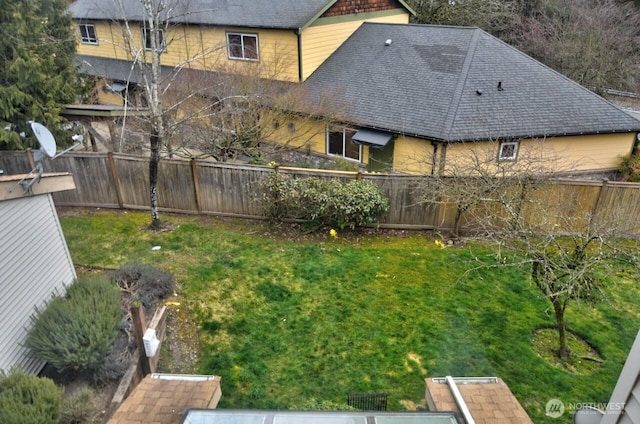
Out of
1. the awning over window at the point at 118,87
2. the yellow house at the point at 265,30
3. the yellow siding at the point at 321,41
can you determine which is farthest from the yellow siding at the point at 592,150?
the awning over window at the point at 118,87

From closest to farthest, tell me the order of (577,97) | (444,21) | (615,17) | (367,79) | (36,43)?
(36,43) → (577,97) → (367,79) → (615,17) → (444,21)

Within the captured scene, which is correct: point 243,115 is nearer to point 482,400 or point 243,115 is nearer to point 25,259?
point 25,259

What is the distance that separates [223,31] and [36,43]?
23.3 ft

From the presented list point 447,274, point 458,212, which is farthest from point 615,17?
point 447,274

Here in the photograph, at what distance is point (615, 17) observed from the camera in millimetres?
19891

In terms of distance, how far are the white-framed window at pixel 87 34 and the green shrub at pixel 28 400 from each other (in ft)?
69.9

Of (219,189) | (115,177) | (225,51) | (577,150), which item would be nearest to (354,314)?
(219,189)

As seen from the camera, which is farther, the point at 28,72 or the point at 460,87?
the point at 460,87

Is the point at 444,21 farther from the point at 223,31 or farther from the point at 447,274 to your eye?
the point at 447,274

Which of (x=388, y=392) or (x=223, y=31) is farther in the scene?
(x=223, y=31)

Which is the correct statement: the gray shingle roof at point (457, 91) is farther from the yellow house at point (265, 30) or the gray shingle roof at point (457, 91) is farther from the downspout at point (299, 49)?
the yellow house at point (265, 30)

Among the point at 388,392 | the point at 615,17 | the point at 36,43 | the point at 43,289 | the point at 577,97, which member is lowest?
the point at 388,392

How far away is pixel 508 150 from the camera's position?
1299cm

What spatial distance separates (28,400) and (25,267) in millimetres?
2264
